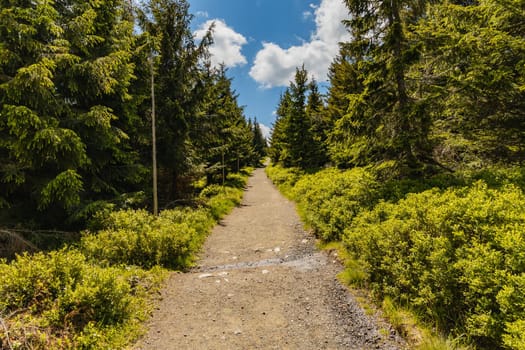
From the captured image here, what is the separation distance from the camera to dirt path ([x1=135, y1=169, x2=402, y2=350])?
4184mm

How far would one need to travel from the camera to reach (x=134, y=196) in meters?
10.2

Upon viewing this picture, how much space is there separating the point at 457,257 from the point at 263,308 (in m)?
3.52

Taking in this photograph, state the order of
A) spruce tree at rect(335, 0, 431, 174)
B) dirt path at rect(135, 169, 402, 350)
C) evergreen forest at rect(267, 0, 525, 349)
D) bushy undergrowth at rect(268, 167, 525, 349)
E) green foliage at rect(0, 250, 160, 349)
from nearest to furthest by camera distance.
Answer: bushy undergrowth at rect(268, 167, 525, 349)
evergreen forest at rect(267, 0, 525, 349)
green foliage at rect(0, 250, 160, 349)
dirt path at rect(135, 169, 402, 350)
spruce tree at rect(335, 0, 431, 174)

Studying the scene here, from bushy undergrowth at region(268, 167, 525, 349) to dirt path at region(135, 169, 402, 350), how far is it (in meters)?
0.83

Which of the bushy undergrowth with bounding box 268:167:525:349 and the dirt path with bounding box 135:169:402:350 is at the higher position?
the bushy undergrowth with bounding box 268:167:525:349

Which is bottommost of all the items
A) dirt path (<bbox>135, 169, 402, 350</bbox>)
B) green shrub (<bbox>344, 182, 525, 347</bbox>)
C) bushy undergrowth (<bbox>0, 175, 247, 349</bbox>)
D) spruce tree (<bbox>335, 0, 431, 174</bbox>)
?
dirt path (<bbox>135, 169, 402, 350</bbox>)

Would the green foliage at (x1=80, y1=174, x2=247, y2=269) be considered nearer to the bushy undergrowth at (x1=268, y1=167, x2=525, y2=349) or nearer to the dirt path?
the dirt path

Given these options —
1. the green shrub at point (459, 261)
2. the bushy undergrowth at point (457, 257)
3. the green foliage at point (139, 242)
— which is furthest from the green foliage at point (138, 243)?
the green shrub at point (459, 261)

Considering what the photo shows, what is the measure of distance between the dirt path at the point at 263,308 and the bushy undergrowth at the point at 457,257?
83 cm

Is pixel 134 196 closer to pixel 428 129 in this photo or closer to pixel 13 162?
pixel 13 162

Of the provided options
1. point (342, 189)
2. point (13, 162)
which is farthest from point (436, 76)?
point (13, 162)

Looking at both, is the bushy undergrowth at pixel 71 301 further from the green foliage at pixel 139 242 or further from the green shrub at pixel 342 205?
the green shrub at pixel 342 205

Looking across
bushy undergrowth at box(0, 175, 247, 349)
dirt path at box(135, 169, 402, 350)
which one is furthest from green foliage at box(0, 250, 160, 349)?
dirt path at box(135, 169, 402, 350)

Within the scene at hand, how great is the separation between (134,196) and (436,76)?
1110 centimetres
